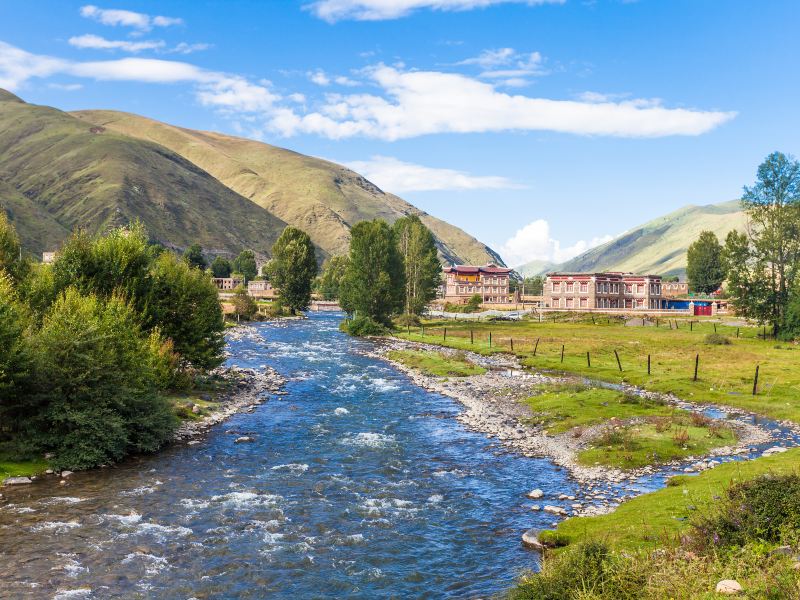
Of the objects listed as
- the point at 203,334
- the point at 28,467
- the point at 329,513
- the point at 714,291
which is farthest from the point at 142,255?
the point at 714,291

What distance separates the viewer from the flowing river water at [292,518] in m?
19.3

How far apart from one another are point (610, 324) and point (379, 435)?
4297 inches

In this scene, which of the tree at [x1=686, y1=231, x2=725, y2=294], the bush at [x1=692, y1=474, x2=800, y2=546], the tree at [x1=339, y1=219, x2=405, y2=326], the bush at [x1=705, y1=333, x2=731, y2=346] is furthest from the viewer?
the tree at [x1=686, y1=231, x2=725, y2=294]

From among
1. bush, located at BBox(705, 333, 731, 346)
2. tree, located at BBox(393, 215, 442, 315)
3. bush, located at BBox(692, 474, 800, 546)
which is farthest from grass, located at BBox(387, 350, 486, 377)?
tree, located at BBox(393, 215, 442, 315)

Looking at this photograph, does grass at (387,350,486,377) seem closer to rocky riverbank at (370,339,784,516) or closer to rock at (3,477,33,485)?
rocky riverbank at (370,339,784,516)

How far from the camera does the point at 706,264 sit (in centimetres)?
19112

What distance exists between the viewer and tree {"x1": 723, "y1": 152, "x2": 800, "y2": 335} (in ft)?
310

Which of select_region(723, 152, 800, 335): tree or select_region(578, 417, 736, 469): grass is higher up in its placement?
select_region(723, 152, 800, 335): tree

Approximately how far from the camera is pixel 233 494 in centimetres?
2706

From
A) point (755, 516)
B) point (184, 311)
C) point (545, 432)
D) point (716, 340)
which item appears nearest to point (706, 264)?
point (716, 340)

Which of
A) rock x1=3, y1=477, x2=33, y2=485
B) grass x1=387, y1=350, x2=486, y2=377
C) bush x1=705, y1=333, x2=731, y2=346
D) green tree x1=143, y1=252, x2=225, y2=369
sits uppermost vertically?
green tree x1=143, y1=252, x2=225, y2=369

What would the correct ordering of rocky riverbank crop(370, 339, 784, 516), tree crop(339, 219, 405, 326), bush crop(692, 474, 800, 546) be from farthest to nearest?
tree crop(339, 219, 405, 326), rocky riverbank crop(370, 339, 784, 516), bush crop(692, 474, 800, 546)

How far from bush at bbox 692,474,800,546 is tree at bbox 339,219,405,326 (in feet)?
320

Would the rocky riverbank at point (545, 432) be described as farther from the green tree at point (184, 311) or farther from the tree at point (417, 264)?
the tree at point (417, 264)
